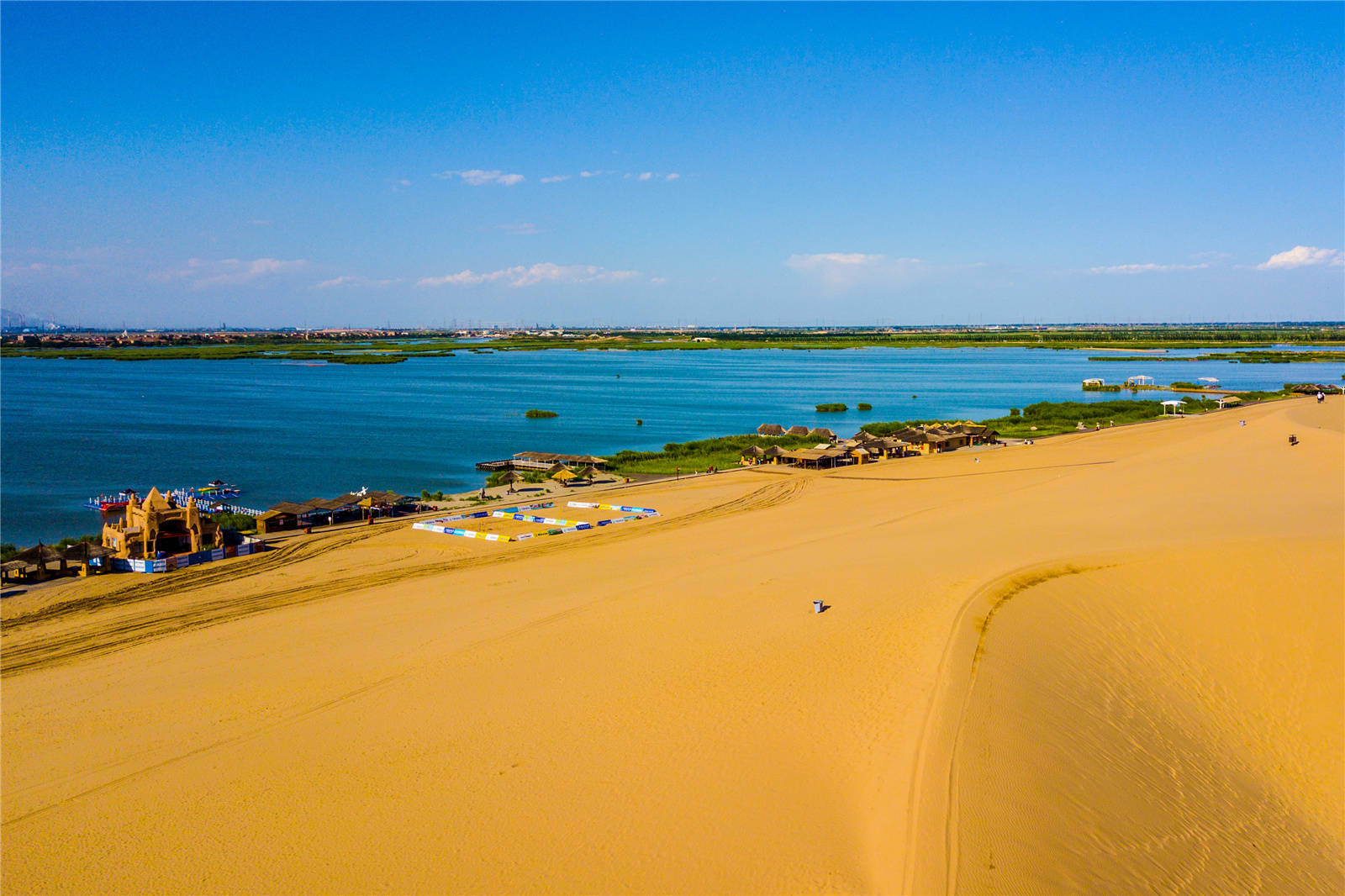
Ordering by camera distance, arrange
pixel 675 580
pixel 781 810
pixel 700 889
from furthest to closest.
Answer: pixel 675 580
pixel 781 810
pixel 700 889

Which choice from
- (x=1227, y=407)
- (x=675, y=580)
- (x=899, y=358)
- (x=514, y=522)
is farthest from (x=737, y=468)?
(x=899, y=358)

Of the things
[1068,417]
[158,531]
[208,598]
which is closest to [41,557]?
[158,531]

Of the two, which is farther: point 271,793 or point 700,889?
point 271,793

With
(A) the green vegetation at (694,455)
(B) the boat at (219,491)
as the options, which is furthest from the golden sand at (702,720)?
(A) the green vegetation at (694,455)

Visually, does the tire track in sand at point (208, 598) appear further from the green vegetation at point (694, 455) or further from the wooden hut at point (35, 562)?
the green vegetation at point (694, 455)

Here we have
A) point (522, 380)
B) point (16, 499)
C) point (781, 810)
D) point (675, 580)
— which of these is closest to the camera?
point (781, 810)

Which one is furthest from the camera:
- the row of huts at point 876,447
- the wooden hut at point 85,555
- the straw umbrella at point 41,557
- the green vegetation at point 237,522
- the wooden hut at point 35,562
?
the row of huts at point 876,447

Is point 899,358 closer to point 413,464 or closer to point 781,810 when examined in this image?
point 413,464
